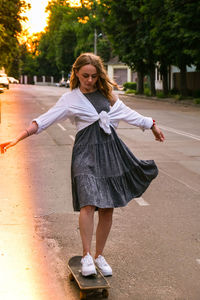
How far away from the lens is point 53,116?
4355mm

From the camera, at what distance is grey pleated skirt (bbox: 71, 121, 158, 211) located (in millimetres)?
4242

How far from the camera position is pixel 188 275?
4.66 metres

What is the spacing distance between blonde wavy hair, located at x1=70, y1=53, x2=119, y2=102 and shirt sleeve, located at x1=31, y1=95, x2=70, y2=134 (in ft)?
0.67

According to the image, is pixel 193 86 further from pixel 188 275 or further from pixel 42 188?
pixel 188 275

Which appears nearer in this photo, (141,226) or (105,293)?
(105,293)

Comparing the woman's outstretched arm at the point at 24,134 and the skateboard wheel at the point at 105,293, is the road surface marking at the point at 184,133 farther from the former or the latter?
the skateboard wheel at the point at 105,293

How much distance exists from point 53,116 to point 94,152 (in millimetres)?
404

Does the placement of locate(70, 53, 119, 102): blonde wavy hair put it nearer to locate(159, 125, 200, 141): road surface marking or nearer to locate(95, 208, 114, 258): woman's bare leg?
locate(95, 208, 114, 258): woman's bare leg

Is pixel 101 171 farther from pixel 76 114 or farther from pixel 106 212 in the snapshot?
pixel 76 114

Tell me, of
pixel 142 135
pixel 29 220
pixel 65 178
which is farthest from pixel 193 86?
pixel 29 220

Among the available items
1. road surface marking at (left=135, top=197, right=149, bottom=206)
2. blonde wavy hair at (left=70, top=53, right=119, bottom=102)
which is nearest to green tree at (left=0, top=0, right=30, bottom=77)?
road surface marking at (left=135, top=197, right=149, bottom=206)

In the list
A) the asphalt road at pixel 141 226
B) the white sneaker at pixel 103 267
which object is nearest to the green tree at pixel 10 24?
the asphalt road at pixel 141 226

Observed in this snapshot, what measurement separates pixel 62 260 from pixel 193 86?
44.3 m

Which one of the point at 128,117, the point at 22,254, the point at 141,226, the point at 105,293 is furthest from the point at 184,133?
the point at 105,293
